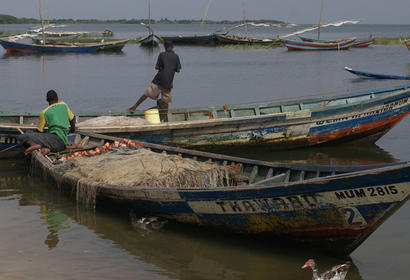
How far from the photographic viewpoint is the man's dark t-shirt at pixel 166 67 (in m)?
11.3

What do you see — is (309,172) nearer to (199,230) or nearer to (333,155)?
(199,230)

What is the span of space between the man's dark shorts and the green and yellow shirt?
0.08 m

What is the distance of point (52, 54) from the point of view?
143ft

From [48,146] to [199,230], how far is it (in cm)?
354

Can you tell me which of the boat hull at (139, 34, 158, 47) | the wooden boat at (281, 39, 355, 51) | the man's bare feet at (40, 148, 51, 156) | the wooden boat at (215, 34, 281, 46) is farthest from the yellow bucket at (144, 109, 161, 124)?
the boat hull at (139, 34, 158, 47)

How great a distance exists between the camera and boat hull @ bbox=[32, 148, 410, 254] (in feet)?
17.4

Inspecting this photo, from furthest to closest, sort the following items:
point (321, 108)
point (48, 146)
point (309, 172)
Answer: point (321, 108) < point (48, 146) < point (309, 172)

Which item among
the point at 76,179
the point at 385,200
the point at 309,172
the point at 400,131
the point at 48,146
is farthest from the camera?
the point at 400,131

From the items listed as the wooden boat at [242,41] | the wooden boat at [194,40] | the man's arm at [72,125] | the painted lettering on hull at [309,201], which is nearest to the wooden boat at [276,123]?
the man's arm at [72,125]

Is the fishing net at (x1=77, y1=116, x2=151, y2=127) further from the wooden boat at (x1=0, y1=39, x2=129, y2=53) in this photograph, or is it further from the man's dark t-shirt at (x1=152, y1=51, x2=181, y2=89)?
the wooden boat at (x1=0, y1=39, x2=129, y2=53)

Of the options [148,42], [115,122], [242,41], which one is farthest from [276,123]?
[148,42]

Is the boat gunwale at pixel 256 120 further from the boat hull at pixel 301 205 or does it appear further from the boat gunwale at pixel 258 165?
the boat hull at pixel 301 205

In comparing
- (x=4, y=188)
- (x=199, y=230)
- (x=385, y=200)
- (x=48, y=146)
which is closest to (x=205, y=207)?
(x=199, y=230)

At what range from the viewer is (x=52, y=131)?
918cm
